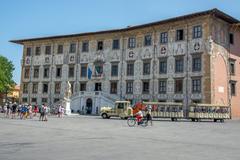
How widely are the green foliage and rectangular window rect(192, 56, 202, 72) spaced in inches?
1581

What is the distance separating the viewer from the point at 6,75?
66.6m

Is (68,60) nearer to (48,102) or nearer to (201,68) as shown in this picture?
(48,102)

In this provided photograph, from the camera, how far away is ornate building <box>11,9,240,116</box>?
3708 cm

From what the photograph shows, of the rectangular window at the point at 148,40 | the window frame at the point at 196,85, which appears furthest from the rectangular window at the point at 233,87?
the rectangular window at the point at 148,40

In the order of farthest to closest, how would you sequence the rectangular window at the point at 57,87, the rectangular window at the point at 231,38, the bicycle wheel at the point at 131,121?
the rectangular window at the point at 57,87 < the rectangular window at the point at 231,38 < the bicycle wheel at the point at 131,121

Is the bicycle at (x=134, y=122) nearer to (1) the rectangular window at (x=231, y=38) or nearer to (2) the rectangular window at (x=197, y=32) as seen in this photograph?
(2) the rectangular window at (x=197, y=32)

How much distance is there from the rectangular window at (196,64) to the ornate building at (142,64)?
0.22 feet

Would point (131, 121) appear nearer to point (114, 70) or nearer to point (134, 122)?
point (134, 122)

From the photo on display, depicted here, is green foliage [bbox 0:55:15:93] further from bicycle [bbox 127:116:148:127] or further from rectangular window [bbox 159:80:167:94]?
bicycle [bbox 127:116:148:127]

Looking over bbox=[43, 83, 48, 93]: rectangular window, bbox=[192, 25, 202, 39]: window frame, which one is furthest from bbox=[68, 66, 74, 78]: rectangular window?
bbox=[192, 25, 202, 39]: window frame

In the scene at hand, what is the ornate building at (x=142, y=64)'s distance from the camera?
37.1 m

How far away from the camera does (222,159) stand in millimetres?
8922

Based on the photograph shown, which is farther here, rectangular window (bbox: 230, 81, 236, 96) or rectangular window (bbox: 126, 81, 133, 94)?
rectangular window (bbox: 126, 81, 133, 94)

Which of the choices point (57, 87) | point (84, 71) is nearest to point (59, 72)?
point (57, 87)
